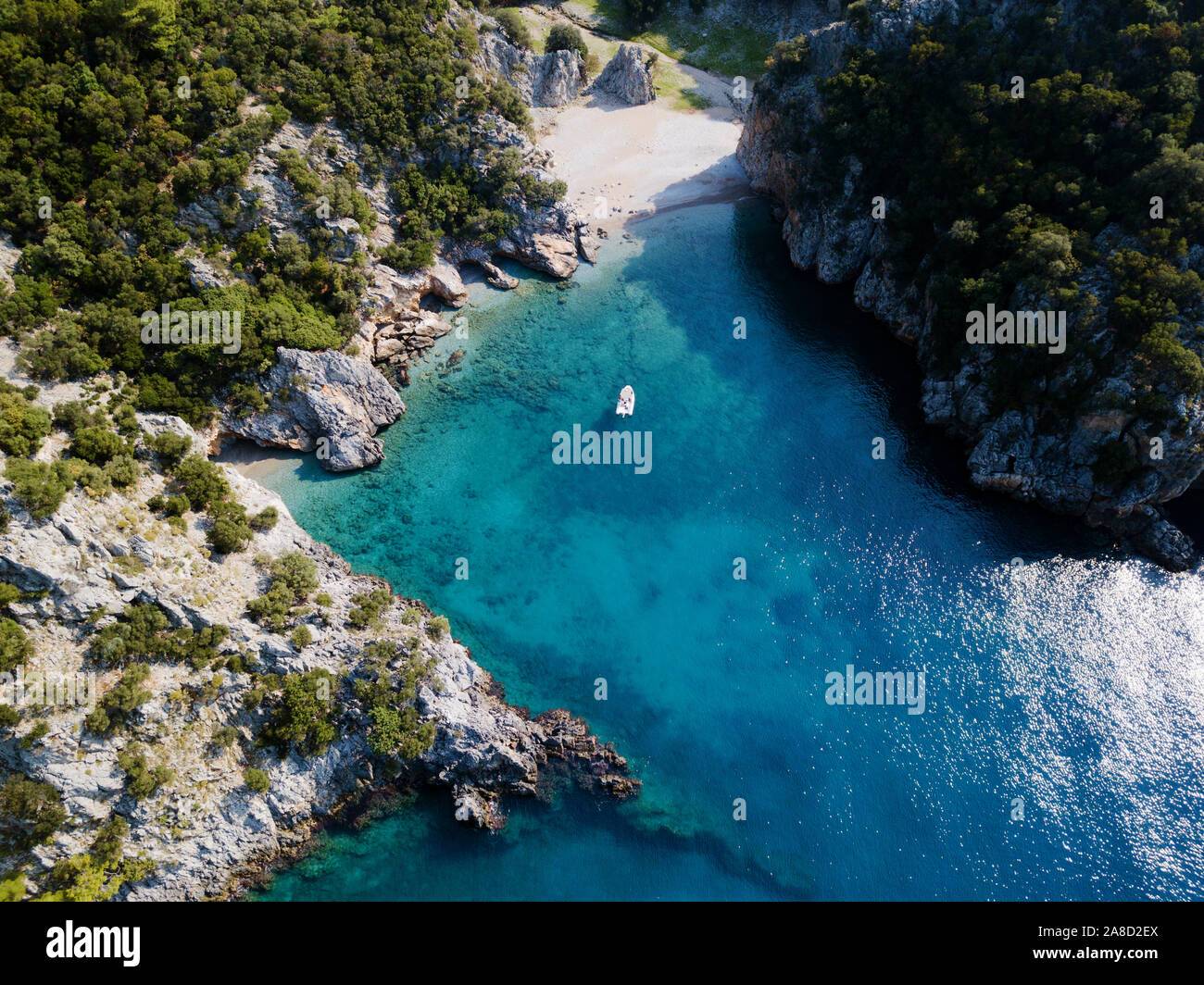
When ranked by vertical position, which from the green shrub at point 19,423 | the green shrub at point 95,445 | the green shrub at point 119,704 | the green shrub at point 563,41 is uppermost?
the green shrub at point 563,41

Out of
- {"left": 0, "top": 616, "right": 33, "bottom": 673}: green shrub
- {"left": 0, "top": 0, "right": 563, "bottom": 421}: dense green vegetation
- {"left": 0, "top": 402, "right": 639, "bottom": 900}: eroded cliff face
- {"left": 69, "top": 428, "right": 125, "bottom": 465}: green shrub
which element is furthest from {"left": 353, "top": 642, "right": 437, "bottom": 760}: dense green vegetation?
{"left": 0, "top": 0, "right": 563, "bottom": 421}: dense green vegetation

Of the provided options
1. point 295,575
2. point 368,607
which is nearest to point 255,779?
point 368,607

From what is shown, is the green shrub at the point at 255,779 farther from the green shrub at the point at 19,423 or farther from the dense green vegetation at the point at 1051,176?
the dense green vegetation at the point at 1051,176

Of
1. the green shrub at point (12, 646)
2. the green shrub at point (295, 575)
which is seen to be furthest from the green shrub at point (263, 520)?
the green shrub at point (12, 646)

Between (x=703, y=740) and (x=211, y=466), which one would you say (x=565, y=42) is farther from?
(x=703, y=740)

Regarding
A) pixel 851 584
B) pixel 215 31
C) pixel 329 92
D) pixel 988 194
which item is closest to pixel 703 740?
pixel 851 584

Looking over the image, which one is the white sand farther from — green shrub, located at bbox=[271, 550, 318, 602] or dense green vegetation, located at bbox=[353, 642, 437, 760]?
dense green vegetation, located at bbox=[353, 642, 437, 760]
